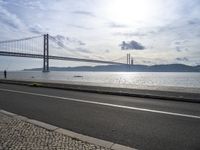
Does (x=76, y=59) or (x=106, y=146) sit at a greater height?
(x=76, y=59)

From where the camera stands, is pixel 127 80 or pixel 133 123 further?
pixel 127 80

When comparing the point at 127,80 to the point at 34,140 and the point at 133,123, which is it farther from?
the point at 34,140

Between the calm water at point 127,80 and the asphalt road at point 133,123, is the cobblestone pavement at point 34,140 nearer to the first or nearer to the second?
the asphalt road at point 133,123

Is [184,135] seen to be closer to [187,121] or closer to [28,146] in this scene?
[187,121]

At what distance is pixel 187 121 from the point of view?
598 centimetres

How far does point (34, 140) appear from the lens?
418 centimetres

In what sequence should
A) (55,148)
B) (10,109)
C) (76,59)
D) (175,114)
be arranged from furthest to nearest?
(76,59)
(10,109)
(175,114)
(55,148)

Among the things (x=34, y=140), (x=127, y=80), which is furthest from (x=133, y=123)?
(x=127, y=80)

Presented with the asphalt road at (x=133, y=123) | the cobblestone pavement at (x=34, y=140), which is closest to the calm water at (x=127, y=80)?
the asphalt road at (x=133, y=123)

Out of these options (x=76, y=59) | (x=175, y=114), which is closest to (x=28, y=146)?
(x=175, y=114)

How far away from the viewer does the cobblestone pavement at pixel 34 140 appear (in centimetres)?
384

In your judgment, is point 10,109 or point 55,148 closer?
point 55,148

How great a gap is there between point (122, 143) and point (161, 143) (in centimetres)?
79

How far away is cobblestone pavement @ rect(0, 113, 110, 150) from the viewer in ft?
12.6
